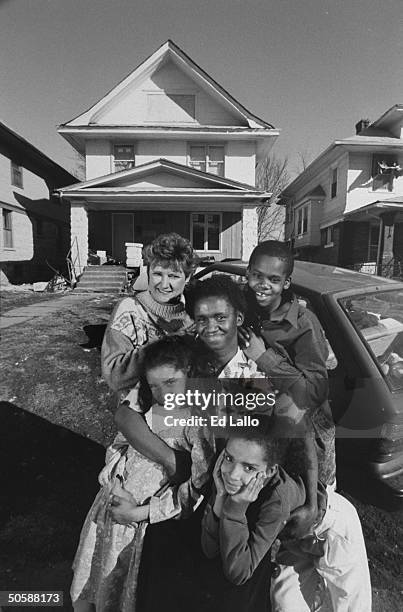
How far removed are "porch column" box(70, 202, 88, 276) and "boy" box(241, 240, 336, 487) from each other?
0.64 meters

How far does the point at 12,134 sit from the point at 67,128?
0.86 ft

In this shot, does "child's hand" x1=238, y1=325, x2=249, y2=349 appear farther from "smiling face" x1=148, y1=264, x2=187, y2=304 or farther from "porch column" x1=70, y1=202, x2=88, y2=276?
"porch column" x1=70, y1=202, x2=88, y2=276

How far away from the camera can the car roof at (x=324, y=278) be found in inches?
43.8

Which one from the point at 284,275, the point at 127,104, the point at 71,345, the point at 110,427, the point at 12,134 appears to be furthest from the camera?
the point at 110,427

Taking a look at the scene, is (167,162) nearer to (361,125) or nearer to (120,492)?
(361,125)

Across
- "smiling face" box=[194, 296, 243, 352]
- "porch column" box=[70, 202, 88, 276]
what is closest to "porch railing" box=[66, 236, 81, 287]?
"porch column" box=[70, 202, 88, 276]

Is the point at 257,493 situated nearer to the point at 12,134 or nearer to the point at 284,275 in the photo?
the point at 284,275

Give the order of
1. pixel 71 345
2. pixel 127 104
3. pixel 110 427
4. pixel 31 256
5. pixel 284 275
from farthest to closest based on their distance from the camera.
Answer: pixel 110 427 → pixel 71 345 → pixel 31 256 → pixel 127 104 → pixel 284 275

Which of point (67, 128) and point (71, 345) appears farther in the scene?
point (71, 345)

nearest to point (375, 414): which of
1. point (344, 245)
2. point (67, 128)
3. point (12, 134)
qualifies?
point (344, 245)

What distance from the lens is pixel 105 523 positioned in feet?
3.90

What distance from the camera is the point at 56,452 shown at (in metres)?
2.10

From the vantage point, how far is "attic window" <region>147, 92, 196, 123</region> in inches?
46.4

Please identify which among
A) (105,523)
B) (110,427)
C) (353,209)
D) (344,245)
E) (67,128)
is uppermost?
(67,128)
